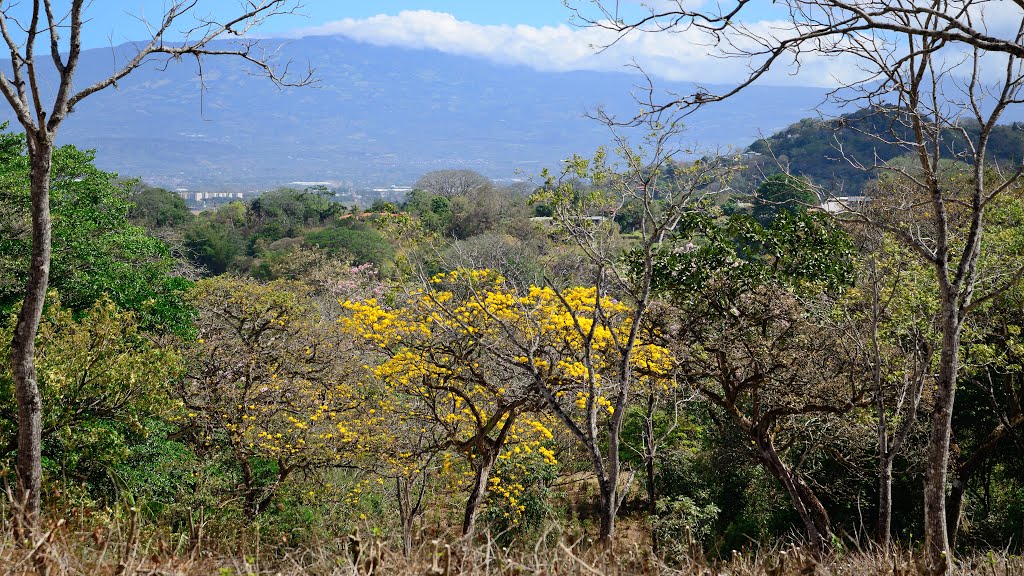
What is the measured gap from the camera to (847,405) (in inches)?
369

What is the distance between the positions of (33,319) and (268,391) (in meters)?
8.33

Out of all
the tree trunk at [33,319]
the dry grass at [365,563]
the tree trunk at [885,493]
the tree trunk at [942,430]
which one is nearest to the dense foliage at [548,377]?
the tree trunk at [885,493]

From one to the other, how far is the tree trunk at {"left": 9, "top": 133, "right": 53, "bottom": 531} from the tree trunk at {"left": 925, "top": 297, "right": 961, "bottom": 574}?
→ 20.8 ft

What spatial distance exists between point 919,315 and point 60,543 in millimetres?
9429

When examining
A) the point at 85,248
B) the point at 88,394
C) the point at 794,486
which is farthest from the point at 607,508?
the point at 85,248

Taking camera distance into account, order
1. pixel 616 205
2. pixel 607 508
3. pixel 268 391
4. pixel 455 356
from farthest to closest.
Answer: pixel 268 391
pixel 455 356
pixel 616 205
pixel 607 508

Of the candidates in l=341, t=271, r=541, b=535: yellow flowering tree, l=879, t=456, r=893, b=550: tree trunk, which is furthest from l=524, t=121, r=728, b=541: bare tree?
l=879, t=456, r=893, b=550: tree trunk

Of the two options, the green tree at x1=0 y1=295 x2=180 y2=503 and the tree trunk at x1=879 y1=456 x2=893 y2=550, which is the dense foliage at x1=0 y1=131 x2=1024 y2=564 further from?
the tree trunk at x1=879 y1=456 x2=893 y2=550

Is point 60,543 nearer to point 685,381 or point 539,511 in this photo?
point 685,381

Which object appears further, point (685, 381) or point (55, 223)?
point (55, 223)

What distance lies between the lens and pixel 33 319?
5.27 m

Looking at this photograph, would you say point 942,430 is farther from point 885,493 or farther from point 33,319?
point 33,319

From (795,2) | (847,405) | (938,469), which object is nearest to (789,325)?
(847,405)

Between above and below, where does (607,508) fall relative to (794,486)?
above
